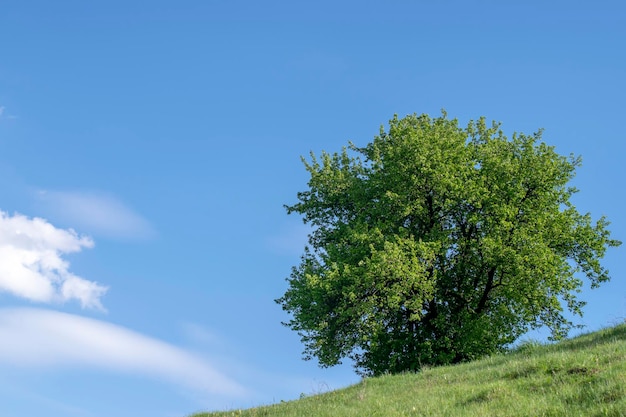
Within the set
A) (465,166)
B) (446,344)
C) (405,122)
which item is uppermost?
(405,122)

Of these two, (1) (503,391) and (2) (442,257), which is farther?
(2) (442,257)

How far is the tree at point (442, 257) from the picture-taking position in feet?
105

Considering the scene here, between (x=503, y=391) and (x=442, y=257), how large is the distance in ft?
65.7

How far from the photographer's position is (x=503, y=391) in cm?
1530

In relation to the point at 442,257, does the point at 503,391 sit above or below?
below

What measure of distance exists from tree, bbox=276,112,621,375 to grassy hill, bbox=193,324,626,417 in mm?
9700

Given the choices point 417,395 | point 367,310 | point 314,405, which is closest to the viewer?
point 417,395

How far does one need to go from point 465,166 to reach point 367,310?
10953 millimetres

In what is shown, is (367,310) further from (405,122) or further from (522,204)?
(405,122)

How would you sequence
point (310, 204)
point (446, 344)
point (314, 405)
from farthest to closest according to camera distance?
point (310, 204)
point (446, 344)
point (314, 405)

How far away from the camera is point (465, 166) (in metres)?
35.5

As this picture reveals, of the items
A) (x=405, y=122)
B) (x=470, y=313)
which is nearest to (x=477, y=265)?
(x=470, y=313)

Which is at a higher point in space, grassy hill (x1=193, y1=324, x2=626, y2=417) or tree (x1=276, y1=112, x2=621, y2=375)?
tree (x1=276, y1=112, x2=621, y2=375)

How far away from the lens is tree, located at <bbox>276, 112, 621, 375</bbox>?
32125 mm
